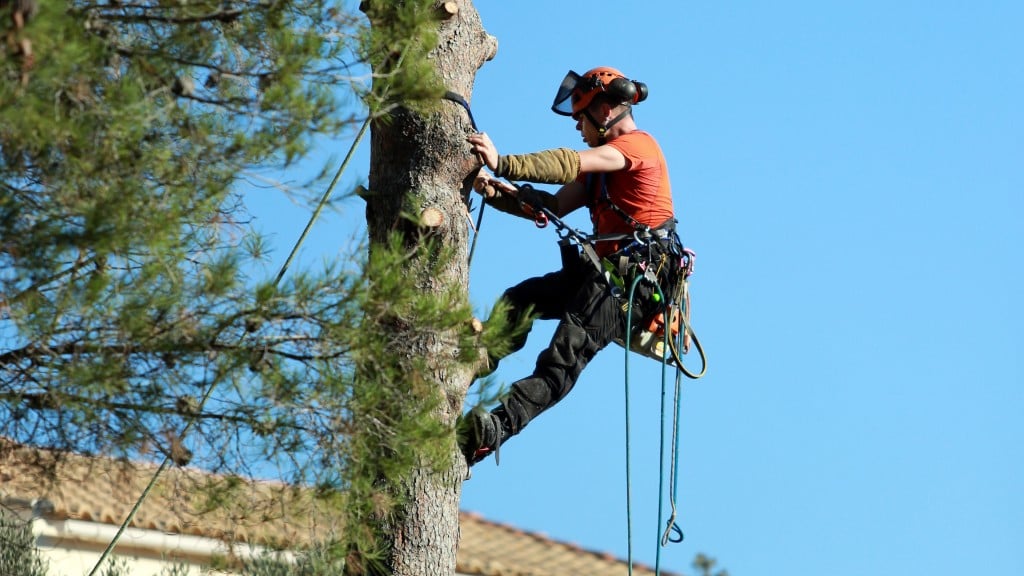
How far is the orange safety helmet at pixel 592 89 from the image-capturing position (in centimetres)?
692

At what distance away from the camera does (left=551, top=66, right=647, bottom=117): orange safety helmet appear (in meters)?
6.92

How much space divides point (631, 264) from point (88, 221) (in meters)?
2.85

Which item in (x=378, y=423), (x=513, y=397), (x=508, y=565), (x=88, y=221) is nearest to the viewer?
(x=88, y=221)

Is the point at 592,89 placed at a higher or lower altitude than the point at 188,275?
higher

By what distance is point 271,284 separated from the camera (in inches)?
187

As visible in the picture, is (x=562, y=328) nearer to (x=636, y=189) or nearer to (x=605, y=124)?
(x=636, y=189)

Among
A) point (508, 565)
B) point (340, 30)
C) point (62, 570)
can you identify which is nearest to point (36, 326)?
point (340, 30)

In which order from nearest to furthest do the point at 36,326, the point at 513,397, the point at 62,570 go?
the point at 36,326 → the point at 513,397 → the point at 62,570

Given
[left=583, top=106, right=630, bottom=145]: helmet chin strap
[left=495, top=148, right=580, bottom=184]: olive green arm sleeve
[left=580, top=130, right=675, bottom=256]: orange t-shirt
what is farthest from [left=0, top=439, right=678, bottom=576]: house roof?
[left=583, top=106, right=630, bottom=145]: helmet chin strap

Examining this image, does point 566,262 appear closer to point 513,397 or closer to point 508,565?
point 513,397

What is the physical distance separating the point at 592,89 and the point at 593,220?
0.57m

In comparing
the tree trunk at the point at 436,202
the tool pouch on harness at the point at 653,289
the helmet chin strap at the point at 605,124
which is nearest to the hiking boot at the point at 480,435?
the tree trunk at the point at 436,202

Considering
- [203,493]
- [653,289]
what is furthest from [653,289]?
[203,493]

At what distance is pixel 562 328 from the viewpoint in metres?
6.50
